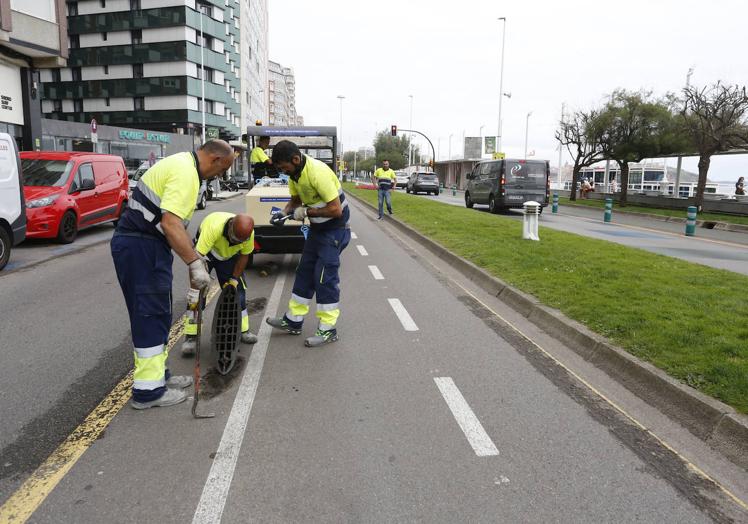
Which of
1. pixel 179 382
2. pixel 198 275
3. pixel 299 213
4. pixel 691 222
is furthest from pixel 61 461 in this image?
pixel 691 222

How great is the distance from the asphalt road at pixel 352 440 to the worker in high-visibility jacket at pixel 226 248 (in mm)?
441

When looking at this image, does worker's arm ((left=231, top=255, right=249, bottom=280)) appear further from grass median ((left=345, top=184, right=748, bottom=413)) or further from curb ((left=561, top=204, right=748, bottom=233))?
curb ((left=561, top=204, right=748, bottom=233))

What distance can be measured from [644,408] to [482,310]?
9.73 feet

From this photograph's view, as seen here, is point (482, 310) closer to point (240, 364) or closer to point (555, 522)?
point (240, 364)

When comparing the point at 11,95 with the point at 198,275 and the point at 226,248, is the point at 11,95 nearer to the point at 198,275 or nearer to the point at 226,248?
the point at 226,248

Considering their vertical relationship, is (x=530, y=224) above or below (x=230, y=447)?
above

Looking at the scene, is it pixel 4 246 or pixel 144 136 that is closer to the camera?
pixel 4 246

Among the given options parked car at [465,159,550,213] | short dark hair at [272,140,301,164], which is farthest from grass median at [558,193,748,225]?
short dark hair at [272,140,301,164]

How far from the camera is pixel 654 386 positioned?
4.23m

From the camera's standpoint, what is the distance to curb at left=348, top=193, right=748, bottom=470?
3.46 m

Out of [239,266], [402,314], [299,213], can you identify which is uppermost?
[299,213]

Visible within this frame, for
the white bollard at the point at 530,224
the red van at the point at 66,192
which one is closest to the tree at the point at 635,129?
the white bollard at the point at 530,224

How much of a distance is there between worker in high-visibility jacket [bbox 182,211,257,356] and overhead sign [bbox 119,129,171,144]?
1525 inches

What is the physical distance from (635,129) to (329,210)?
3168cm
